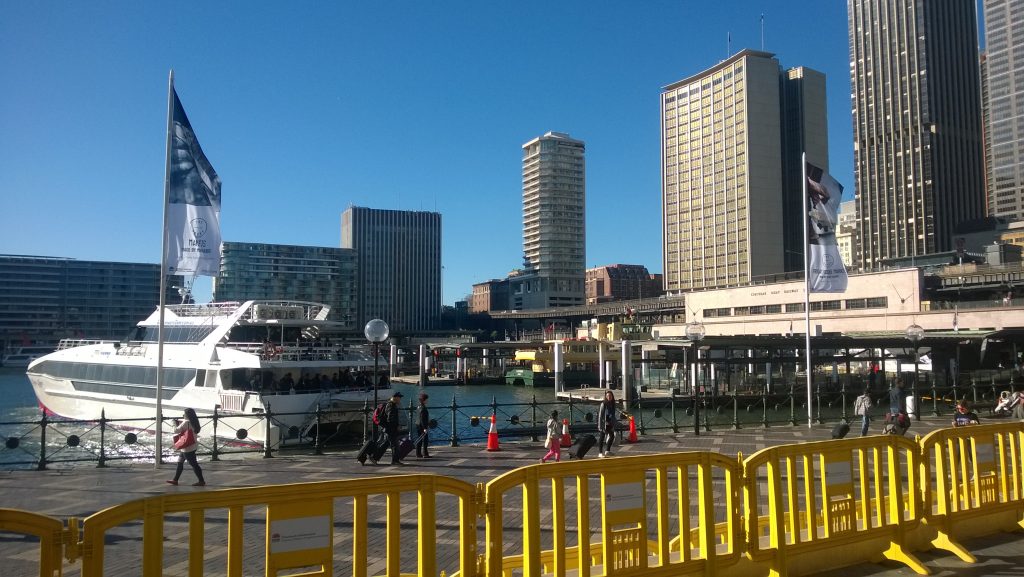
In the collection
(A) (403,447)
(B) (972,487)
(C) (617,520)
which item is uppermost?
(C) (617,520)

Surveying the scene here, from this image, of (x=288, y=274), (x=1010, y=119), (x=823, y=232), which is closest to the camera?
(x=823, y=232)

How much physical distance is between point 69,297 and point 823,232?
150192mm

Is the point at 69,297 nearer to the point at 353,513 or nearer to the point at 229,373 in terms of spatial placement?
the point at 229,373

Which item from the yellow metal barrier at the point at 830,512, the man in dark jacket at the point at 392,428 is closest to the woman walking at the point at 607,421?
the man in dark jacket at the point at 392,428

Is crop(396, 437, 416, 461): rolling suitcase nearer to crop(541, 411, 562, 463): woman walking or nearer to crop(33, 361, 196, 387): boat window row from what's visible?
crop(541, 411, 562, 463): woman walking

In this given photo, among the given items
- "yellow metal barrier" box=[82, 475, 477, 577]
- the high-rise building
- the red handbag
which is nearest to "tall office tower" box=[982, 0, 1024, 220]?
the high-rise building

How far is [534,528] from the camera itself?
247 inches

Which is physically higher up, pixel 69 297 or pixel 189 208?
pixel 69 297

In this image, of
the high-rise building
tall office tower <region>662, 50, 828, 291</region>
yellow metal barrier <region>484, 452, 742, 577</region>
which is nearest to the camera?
yellow metal barrier <region>484, 452, 742, 577</region>

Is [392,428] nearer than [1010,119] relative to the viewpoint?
Yes

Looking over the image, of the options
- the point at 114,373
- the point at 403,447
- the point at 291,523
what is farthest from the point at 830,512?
the point at 114,373

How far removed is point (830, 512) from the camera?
25.6ft

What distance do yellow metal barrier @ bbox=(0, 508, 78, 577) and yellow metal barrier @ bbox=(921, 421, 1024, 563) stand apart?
8681 millimetres

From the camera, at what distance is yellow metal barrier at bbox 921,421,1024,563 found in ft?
28.2
